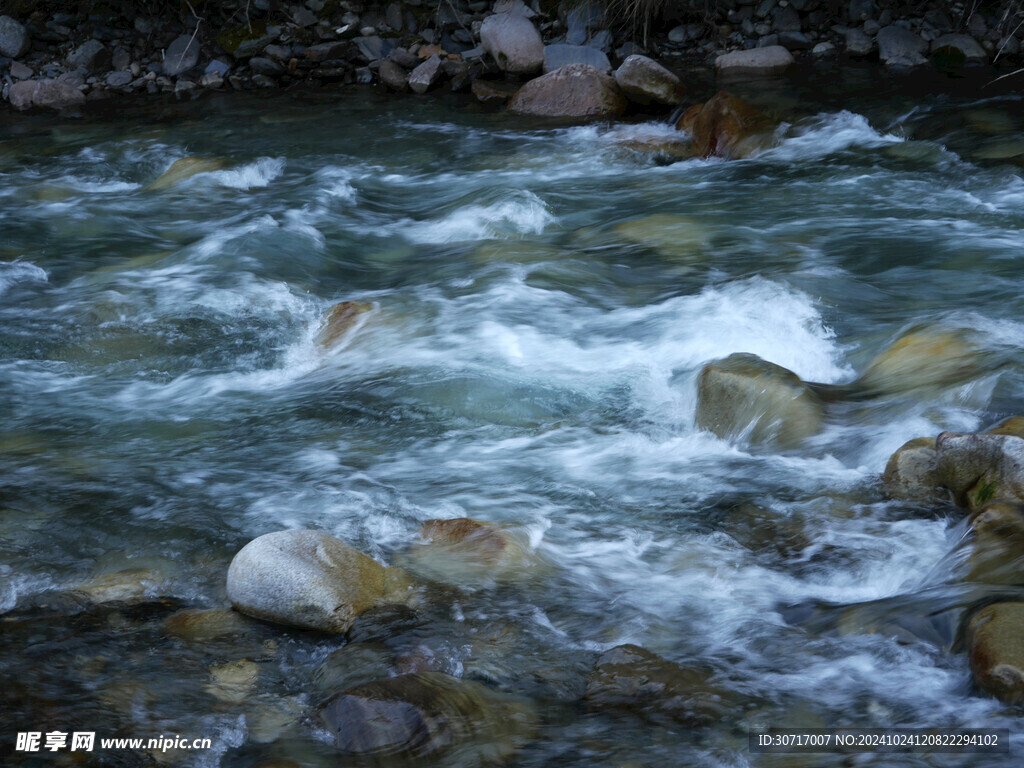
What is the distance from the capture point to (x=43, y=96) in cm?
1109

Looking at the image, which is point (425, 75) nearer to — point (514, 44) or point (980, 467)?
point (514, 44)

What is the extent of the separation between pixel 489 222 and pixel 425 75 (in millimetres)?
4782

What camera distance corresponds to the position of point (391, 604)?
319 cm

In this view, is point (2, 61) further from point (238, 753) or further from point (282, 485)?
point (238, 753)

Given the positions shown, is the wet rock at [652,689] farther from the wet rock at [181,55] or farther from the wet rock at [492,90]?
the wet rock at [181,55]

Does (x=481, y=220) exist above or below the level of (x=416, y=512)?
above

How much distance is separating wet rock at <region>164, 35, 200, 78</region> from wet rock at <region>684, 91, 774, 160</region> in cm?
636

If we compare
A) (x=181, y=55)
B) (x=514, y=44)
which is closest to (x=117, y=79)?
(x=181, y=55)

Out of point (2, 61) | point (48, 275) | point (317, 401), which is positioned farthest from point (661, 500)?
point (2, 61)

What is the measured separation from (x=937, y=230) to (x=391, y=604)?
460cm

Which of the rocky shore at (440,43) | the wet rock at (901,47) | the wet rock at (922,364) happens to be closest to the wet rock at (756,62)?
the rocky shore at (440,43)

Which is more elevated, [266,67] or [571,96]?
[266,67]

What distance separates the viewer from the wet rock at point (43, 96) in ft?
36.3

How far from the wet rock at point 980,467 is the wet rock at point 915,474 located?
4 cm
